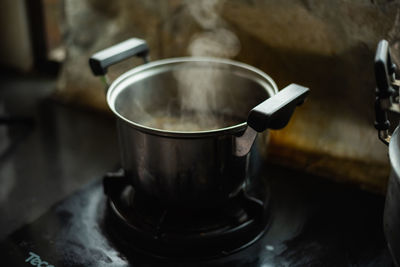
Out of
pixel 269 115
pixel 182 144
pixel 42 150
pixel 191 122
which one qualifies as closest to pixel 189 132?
pixel 182 144

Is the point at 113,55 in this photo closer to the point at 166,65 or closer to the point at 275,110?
the point at 166,65

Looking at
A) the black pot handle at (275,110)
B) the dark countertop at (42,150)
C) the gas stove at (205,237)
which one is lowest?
the gas stove at (205,237)

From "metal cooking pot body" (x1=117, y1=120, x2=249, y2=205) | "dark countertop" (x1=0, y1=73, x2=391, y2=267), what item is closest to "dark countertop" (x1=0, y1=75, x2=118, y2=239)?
"dark countertop" (x1=0, y1=73, x2=391, y2=267)

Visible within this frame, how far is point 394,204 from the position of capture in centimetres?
62

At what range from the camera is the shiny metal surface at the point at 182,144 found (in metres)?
0.75

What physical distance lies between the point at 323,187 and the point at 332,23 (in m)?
0.39

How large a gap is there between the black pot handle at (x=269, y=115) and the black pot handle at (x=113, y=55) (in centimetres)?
33

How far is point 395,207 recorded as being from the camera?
62 cm

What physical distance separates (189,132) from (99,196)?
40cm

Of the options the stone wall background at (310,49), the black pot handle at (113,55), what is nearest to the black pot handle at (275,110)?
the stone wall background at (310,49)

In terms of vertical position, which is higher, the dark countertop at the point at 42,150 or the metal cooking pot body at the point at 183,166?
the metal cooking pot body at the point at 183,166

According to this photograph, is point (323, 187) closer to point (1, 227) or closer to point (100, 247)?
point (100, 247)

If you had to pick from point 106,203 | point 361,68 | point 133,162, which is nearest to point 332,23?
point 361,68

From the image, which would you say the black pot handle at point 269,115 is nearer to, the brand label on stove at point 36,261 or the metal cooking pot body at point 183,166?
the metal cooking pot body at point 183,166
